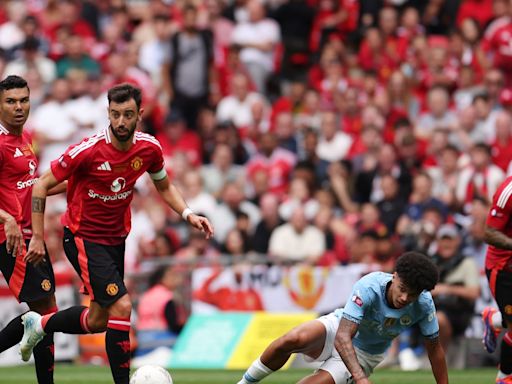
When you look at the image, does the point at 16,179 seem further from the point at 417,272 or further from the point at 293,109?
the point at 293,109

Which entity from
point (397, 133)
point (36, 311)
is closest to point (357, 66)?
point (397, 133)

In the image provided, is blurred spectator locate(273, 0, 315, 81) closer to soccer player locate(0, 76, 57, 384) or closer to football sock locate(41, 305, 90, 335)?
soccer player locate(0, 76, 57, 384)

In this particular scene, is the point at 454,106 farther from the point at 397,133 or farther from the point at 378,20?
the point at 378,20

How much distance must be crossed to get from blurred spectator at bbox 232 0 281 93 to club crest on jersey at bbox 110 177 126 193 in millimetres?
11121

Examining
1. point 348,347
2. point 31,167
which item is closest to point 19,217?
point 31,167

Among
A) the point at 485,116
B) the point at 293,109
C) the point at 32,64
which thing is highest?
the point at 32,64

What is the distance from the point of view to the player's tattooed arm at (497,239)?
11.0 meters

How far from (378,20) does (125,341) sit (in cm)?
1227

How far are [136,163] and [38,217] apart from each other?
3.01ft

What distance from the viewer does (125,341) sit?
1012 cm

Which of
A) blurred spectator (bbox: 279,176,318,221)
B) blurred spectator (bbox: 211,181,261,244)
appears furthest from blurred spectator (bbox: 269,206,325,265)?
blurred spectator (bbox: 211,181,261,244)

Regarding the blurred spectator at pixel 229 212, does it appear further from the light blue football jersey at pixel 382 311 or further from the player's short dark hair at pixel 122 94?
the light blue football jersey at pixel 382 311

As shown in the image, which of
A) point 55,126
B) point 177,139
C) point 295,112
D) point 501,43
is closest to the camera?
point 501,43

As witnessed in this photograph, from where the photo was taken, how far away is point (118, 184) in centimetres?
1049
